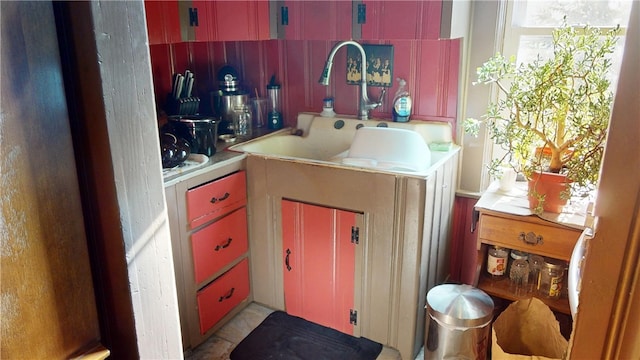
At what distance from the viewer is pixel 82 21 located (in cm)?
69

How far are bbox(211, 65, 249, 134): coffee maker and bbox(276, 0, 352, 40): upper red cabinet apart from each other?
0.41m

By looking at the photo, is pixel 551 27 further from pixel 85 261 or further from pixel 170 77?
pixel 85 261

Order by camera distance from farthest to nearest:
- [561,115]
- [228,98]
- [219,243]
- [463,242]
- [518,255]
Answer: [228,98]
[463,242]
[219,243]
[518,255]
[561,115]

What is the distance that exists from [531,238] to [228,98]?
172cm

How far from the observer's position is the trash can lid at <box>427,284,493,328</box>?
1.95 meters

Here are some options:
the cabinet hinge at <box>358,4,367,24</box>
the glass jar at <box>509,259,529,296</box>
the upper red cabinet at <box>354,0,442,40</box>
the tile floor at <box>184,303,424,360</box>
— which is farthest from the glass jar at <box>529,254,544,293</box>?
the cabinet hinge at <box>358,4,367,24</box>

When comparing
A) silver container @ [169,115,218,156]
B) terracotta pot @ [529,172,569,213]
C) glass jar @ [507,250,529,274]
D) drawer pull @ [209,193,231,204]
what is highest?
silver container @ [169,115,218,156]

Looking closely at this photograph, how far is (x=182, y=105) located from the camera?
2.57 m

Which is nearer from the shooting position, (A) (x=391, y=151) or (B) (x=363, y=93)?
(A) (x=391, y=151)

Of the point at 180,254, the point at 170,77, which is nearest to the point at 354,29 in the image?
the point at 170,77

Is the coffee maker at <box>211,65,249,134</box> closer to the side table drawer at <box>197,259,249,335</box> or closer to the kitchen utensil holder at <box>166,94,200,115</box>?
the kitchen utensil holder at <box>166,94,200,115</box>

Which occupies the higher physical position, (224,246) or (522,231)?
(522,231)

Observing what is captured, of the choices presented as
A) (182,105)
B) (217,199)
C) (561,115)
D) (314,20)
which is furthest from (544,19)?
(182,105)

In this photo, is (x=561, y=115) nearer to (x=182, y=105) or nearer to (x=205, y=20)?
(x=205, y=20)
